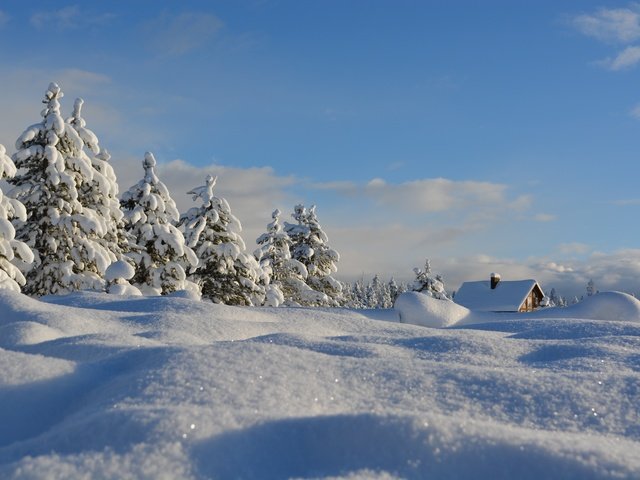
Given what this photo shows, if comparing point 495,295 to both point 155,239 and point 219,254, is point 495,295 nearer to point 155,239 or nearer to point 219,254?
point 219,254

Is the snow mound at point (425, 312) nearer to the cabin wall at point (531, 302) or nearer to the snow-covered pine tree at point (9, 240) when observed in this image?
the snow-covered pine tree at point (9, 240)

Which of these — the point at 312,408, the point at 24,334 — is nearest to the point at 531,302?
the point at 24,334

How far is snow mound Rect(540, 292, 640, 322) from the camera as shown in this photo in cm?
841

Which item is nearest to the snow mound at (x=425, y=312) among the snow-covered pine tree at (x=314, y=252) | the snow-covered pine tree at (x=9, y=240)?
the snow-covered pine tree at (x=9, y=240)

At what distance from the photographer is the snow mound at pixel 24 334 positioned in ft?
11.6

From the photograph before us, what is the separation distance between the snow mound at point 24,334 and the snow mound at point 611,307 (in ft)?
22.4

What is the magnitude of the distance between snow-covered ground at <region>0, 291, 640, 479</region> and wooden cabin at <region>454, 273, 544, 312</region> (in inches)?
1329

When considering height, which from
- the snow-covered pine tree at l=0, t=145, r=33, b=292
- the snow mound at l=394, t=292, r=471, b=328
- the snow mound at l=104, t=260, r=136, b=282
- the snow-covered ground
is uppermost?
the snow-covered pine tree at l=0, t=145, r=33, b=292

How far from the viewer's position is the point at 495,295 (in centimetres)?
3794

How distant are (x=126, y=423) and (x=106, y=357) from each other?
1327 millimetres

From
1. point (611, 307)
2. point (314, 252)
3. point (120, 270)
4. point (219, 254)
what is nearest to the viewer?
point (611, 307)

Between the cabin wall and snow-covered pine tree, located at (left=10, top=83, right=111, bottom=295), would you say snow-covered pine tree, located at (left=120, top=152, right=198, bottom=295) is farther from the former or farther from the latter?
the cabin wall

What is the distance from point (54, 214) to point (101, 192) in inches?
69.6

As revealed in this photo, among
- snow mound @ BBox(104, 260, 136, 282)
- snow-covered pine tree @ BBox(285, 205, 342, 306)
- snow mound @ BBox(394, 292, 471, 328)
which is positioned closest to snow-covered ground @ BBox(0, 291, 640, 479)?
snow mound @ BBox(394, 292, 471, 328)
